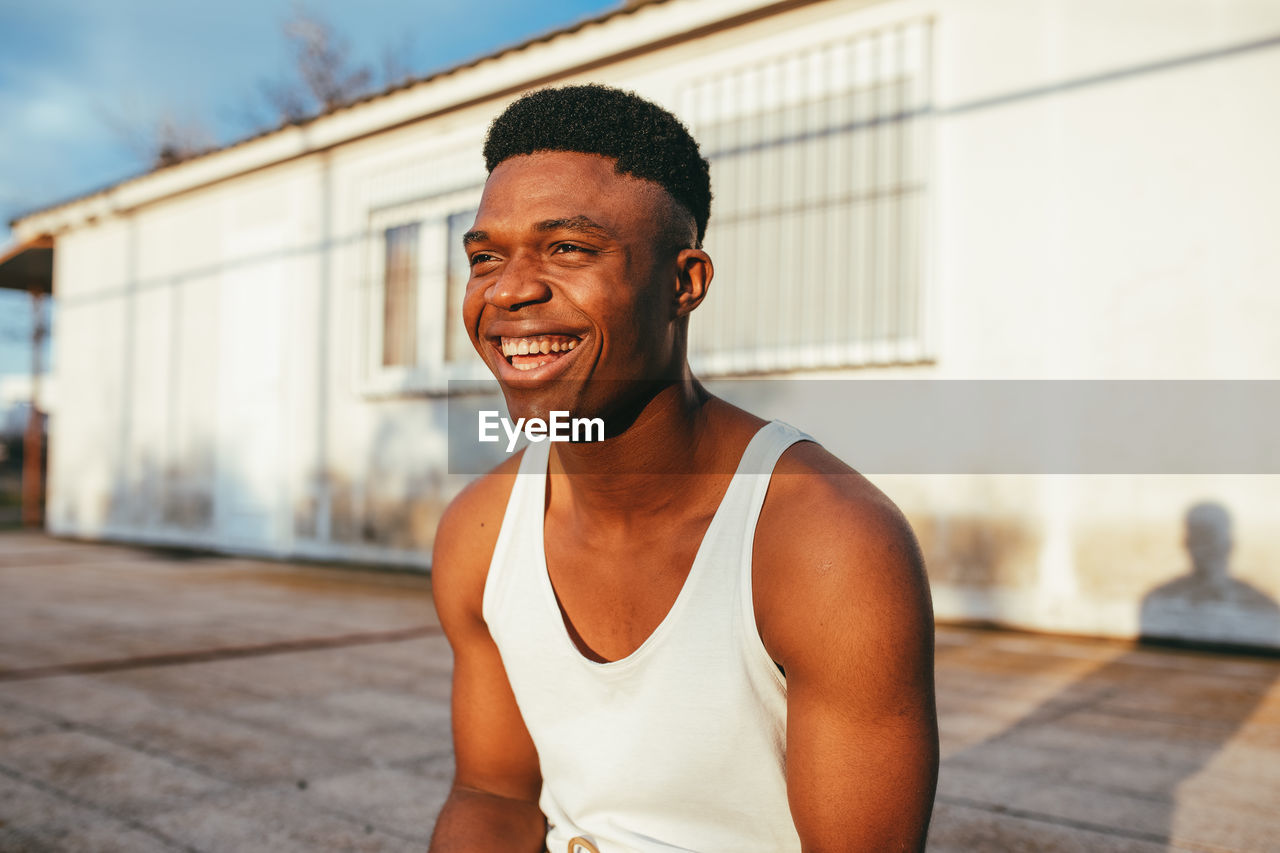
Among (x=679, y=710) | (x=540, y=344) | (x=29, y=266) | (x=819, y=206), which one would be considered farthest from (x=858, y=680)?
(x=29, y=266)

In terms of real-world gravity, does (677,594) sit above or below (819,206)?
below

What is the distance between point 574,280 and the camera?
4.21 feet

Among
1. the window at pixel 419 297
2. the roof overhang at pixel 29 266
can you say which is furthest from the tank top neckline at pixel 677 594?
the roof overhang at pixel 29 266

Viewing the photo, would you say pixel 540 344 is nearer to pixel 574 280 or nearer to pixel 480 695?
pixel 574 280

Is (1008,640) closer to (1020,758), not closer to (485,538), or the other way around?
(1020,758)

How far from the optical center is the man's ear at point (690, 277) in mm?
1371

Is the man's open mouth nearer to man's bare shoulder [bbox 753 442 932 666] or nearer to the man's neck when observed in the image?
the man's neck

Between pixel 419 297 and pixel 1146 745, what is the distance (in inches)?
276

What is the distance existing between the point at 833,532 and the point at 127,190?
12.7 m

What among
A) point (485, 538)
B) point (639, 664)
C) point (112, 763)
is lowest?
point (112, 763)

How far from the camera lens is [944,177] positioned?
594 cm

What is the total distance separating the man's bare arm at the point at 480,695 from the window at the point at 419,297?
6.72 m

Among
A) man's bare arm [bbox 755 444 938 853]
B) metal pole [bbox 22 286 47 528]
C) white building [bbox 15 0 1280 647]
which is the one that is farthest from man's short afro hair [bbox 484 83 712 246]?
metal pole [bbox 22 286 47 528]

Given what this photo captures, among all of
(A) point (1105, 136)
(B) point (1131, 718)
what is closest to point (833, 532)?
(B) point (1131, 718)
